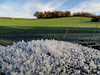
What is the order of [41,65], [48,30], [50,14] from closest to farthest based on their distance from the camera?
1. [41,65]
2. [48,30]
3. [50,14]

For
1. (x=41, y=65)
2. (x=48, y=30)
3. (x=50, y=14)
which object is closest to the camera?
(x=41, y=65)

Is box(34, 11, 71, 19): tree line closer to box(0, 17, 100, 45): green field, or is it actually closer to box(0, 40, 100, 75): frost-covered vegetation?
box(0, 17, 100, 45): green field

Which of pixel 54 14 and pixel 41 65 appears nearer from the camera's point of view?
pixel 41 65

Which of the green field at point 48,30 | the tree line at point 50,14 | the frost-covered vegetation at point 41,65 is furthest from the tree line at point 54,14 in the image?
the frost-covered vegetation at point 41,65

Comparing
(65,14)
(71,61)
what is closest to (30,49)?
(71,61)

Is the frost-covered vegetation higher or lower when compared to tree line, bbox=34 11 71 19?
lower

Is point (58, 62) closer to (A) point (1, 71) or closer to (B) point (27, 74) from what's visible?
(B) point (27, 74)

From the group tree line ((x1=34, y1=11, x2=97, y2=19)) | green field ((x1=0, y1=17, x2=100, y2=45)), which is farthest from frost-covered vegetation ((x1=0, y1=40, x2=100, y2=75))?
tree line ((x1=34, y1=11, x2=97, y2=19))

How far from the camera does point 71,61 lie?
2.32 m

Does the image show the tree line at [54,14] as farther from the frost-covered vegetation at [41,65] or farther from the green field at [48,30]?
the frost-covered vegetation at [41,65]

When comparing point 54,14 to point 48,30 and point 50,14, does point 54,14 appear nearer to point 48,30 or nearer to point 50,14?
point 50,14

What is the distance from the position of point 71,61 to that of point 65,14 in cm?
4113

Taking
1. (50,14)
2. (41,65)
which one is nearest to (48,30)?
(41,65)

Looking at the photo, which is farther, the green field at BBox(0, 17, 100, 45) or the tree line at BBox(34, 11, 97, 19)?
the tree line at BBox(34, 11, 97, 19)
